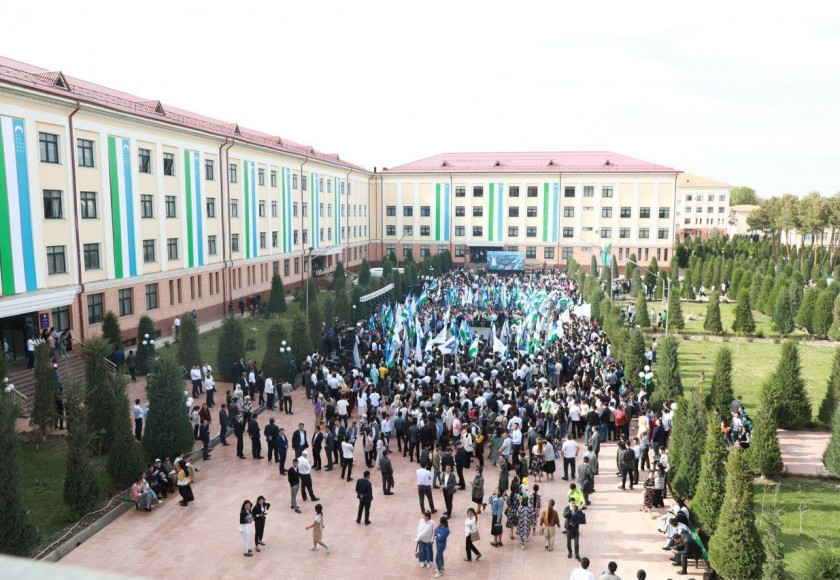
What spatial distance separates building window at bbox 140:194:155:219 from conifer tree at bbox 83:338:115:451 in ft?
50.7

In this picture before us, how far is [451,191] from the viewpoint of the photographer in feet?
218

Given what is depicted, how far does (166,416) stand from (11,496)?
15.9 feet

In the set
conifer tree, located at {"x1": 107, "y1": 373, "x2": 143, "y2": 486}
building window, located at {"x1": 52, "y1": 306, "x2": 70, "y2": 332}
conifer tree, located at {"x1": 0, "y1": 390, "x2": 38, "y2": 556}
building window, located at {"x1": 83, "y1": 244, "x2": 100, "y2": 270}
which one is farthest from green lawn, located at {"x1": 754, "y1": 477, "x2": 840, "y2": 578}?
building window, located at {"x1": 83, "y1": 244, "x2": 100, "y2": 270}

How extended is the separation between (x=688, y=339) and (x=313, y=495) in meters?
25.3

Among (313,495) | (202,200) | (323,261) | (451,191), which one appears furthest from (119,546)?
(451,191)

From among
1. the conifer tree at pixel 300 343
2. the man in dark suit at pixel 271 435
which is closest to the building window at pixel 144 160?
the conifer tree at pixel 300 343

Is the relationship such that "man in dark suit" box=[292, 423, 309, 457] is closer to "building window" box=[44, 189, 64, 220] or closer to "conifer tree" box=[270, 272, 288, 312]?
"building window" box=[44, 189, 64, 220]

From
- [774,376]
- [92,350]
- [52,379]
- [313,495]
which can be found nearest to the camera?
[313,495]

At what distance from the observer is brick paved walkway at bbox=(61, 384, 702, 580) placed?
11594mm

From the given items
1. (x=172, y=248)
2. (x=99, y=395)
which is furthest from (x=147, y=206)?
(x=99, y=395)

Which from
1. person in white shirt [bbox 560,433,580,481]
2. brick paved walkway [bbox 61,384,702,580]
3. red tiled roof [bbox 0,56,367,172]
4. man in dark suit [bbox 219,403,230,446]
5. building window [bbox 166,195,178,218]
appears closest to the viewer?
brick paved walkway [bbox 61,384,702,580]

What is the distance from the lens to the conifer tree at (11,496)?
10.9m

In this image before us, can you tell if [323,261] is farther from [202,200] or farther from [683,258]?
[683,258]

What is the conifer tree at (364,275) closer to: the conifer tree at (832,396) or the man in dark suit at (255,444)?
the man in dark suit at (255,444)
